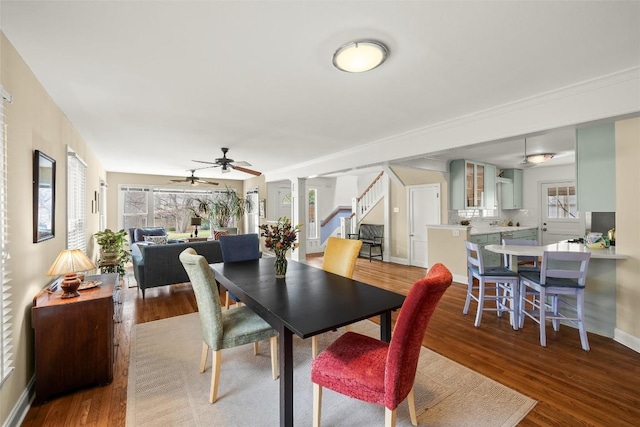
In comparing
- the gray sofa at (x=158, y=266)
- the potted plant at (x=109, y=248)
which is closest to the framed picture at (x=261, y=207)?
the gray sofa at (x=158, y=266)

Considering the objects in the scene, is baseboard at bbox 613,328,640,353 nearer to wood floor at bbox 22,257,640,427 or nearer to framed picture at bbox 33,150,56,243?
wood floor at bbox 22,257,640,427

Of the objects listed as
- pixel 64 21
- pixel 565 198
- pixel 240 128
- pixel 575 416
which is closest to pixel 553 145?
pixel 565 198

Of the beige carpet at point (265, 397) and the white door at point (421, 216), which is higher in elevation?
the white door at point (421, 216)

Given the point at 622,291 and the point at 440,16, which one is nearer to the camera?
the point at 440,16

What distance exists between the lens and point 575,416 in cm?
179

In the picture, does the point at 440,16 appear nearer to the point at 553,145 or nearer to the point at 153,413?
the point at 153,413

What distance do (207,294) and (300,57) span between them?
5.70ft

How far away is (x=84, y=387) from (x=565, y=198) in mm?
8530

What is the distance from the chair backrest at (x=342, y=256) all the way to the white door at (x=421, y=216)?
144 inches

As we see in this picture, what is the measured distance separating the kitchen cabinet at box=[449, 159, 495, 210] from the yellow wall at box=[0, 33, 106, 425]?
239 inches

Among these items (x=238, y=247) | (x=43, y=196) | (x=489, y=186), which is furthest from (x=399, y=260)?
(x=43, y=196)

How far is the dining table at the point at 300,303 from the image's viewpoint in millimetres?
1548

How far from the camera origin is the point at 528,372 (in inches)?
89.2

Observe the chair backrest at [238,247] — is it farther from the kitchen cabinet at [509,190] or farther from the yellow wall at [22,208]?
the kitchen cabinet at [509,190]
